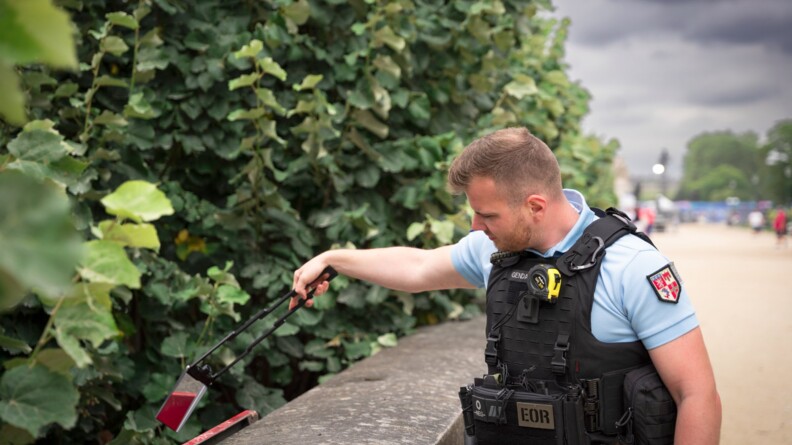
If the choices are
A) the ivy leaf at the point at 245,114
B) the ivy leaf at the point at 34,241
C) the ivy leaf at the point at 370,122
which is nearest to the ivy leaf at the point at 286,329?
the ivy leaf at the point at 245,114

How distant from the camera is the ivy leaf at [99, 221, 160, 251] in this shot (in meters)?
1.39

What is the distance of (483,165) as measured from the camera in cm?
238

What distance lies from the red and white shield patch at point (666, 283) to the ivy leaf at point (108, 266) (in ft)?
4.68

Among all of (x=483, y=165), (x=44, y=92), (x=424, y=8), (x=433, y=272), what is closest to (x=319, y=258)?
(x=433, y=272)

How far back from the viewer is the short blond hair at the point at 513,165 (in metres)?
2.37

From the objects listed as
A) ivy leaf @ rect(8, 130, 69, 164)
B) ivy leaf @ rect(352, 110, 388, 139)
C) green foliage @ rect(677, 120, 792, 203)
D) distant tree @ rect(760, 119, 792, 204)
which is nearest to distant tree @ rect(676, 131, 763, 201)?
green foliage @ rect(677, 120, 792, 203)

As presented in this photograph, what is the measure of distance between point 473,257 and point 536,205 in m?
0.49

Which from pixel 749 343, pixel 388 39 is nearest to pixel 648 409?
pixel 388 39

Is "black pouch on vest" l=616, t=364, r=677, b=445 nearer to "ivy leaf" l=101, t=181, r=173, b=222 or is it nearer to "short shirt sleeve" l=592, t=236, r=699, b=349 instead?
"short shirt sleeve" l=592, t=236, r=699, b=349

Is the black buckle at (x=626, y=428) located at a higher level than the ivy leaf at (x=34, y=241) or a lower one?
lower

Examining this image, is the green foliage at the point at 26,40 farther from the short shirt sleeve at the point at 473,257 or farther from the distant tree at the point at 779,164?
the distant tree at the point at 779,164

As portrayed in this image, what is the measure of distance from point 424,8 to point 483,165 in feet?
7.43

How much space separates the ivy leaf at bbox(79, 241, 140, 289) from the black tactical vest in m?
1.27

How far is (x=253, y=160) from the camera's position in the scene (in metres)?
3.62
